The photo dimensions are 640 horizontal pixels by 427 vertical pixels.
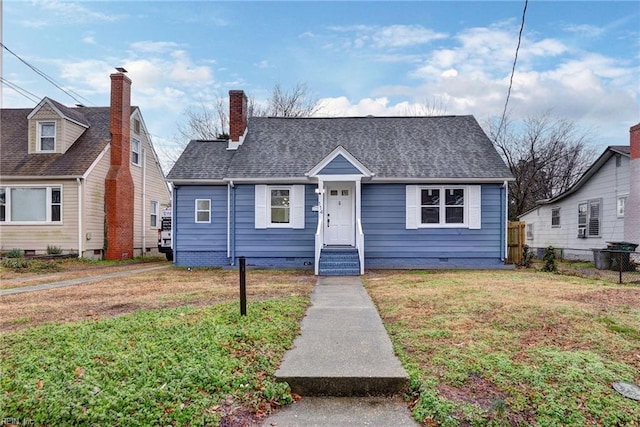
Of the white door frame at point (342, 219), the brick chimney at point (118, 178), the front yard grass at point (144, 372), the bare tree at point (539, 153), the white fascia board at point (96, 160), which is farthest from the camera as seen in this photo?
the bare tree at point (539, 153)

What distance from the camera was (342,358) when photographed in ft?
13.8

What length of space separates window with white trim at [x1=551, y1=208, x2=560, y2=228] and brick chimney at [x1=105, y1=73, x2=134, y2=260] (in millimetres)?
19959

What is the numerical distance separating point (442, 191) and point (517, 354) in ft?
32.5

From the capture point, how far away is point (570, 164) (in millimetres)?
29125

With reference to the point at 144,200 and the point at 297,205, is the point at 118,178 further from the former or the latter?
the point at 297,205

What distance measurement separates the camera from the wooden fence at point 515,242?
14.3 m

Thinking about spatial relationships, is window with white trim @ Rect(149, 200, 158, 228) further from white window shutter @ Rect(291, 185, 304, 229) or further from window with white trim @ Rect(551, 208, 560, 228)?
window with white trim @ Rect(551, 208, 560, 228)

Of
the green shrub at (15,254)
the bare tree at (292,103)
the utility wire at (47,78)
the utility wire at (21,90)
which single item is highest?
the bare tree at (292,103)

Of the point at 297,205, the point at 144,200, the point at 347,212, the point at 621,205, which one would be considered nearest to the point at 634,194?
the point at 621,205

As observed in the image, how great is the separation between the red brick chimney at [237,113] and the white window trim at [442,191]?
6.54m

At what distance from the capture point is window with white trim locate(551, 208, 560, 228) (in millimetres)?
19688

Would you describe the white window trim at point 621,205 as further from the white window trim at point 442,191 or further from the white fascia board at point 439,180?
the white window trim at point 442,191

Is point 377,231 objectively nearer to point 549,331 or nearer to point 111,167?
point 549,331

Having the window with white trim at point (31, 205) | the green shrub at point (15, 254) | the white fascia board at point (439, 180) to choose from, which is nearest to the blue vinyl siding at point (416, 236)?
the white fascia board at point (439, 180)
